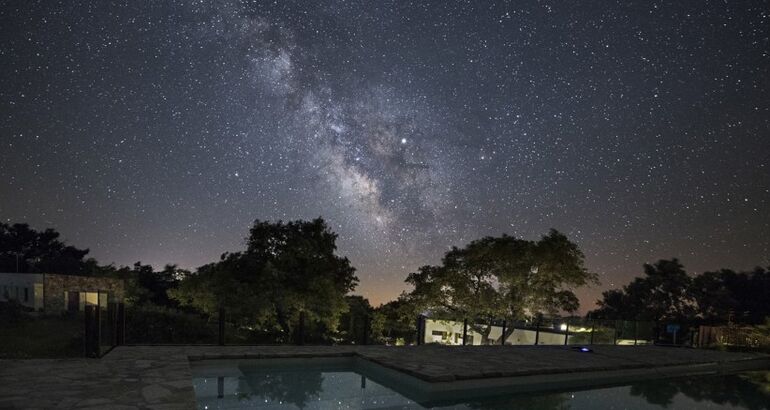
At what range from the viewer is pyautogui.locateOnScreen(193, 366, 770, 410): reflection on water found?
743cm

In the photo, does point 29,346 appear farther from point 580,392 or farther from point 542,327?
point 542,327

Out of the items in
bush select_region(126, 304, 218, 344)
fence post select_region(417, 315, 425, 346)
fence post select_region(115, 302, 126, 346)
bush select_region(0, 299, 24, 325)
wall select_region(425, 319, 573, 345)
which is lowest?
wall select_region(425, 319, 573, 345)

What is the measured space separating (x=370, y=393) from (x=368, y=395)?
6.1 inches

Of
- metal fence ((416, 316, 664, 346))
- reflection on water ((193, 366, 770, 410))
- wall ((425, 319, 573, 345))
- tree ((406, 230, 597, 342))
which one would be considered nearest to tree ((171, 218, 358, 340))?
metal fence ((416, 316, 664, 346))

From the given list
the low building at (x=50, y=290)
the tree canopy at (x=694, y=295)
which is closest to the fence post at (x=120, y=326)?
the low building at (x=50, y=290)

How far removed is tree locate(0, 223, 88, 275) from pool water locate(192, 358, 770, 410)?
151ft

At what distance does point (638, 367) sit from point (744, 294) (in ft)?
92.1

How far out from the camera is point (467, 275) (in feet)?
72.3

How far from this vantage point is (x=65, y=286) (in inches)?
1254

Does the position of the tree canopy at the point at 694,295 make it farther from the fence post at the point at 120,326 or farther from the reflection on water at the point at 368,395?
the fence post at the point at 120,326

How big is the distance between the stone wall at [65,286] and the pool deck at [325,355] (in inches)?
944

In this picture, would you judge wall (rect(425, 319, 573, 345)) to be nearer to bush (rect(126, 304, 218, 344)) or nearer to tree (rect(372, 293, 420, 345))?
tree (rect(372, 293, 420, 345))

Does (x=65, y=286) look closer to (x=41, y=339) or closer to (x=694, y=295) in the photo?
(x=41, y=339)

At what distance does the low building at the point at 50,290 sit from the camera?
3011cm
